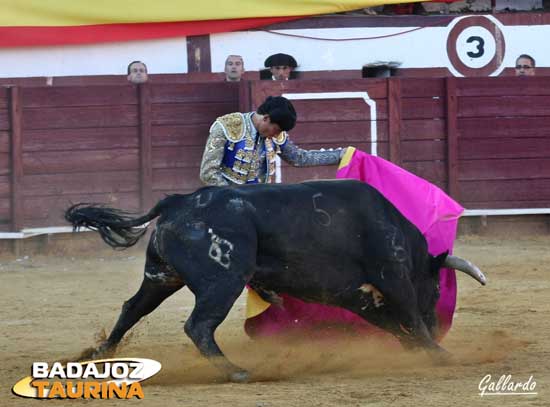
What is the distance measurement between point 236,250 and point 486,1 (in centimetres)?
679

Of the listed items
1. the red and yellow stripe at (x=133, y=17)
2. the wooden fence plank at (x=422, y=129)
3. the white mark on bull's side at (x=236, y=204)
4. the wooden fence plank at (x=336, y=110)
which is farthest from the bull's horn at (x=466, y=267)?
the red and yellow stripe at (x=133, y=17)

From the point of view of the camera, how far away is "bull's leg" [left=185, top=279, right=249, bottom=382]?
3920 mm

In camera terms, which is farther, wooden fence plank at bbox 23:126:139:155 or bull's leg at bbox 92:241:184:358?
wooden fence plank at bbox 23:126:139:155

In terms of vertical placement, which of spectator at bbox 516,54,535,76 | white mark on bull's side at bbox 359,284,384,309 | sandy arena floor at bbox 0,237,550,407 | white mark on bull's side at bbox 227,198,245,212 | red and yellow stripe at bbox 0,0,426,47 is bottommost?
sandy arena floor at bbox 0,237,550,407

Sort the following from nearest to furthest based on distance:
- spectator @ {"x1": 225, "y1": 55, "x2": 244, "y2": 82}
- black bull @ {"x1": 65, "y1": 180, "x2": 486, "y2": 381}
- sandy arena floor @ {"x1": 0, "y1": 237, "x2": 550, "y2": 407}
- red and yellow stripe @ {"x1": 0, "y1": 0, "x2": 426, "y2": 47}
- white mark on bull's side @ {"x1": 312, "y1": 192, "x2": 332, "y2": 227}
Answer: sandy arena floor @ {"x1": 0, "y1": 237, "x2": 550, "y2": 407}
black bull @ {"x1": 65, "y1": 180, "x2": 486, "y2": 381}
white mark on bull's side @ {"x1": 312, "y1": 192, "x2": 332, "y2": 227}
spectator @ {"x1": 225, "y1": 55, "x2": 244, "y2": 82}
red and yellow stripe @ {"x1": 0, "y1": 0, "x2": 426, "y2": 47}

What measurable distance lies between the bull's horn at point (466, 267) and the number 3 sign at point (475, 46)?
5.54 meters

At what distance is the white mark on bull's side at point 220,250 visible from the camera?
13.1 ft

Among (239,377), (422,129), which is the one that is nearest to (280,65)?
(422,129)

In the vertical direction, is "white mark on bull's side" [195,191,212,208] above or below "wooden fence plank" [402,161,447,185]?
above

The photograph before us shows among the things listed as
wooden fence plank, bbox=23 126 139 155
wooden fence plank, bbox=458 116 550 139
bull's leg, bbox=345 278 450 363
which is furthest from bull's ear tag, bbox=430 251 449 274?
wooden fence plank, bbox=458 116 550 139

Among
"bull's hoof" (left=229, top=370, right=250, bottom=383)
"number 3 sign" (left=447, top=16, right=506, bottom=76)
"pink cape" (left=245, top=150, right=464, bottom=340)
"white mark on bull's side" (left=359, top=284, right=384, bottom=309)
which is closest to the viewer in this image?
"bull's hoof" (left=229, top=370, right=250, bottom=383)

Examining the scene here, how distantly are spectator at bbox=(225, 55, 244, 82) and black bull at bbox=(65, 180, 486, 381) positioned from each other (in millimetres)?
4442

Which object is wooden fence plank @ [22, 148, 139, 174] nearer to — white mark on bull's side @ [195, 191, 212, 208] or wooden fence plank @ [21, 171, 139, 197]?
wooden fence plank @ [21, 171, 139, 197]

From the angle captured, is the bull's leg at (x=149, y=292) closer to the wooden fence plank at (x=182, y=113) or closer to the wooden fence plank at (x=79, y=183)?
the wooden fence plank at (x=79, y=183)
